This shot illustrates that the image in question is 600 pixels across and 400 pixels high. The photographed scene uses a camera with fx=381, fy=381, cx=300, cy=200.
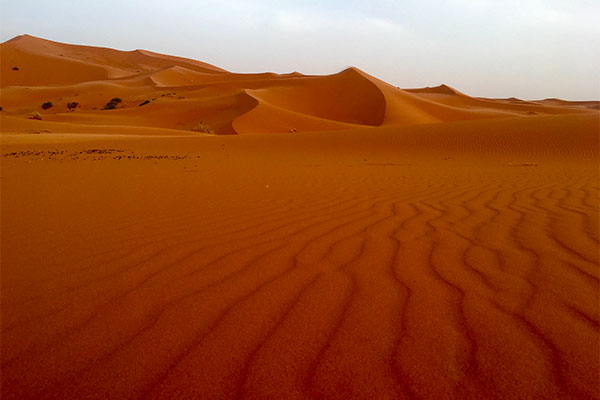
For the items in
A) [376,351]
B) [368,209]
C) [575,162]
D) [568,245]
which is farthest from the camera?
[575,162]

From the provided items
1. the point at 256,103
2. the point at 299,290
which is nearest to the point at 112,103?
the point at 256,103

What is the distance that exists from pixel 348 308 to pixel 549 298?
102 cm

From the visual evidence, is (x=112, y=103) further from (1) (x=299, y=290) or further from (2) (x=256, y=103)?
(1) (x=299, y=290)

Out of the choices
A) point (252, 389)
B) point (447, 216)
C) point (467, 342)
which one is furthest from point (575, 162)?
point (252, 389)

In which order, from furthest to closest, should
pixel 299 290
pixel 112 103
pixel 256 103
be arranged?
pixel 112 103 → pixel 256 103 → pixel 299 290

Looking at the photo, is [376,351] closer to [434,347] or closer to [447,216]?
[434,347]

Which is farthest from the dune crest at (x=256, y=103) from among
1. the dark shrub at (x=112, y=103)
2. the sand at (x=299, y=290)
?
the sand at (x=299, y=290)

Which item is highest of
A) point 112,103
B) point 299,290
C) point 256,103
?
point 299,290

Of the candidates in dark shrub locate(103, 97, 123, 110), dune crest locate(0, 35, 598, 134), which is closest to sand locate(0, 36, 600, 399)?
dune crest locate(0, 35, 598, 134)

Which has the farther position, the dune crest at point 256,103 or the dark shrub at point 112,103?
the dark shrub at point 112,103

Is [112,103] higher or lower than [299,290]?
lower

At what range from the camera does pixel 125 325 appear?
176 centimetres

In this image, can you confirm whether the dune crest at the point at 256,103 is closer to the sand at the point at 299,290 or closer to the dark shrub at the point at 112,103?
the dark shrub at the point at 112,103

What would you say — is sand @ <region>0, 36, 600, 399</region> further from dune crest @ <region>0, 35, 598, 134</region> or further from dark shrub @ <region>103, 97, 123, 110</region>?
dark shrub @ <region>103, 97, 123, 110</region>
